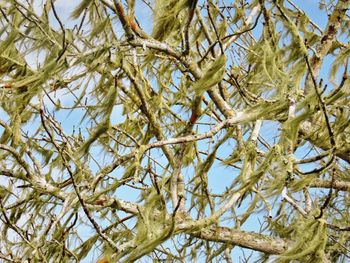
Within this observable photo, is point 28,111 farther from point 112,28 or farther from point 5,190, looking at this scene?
point 112,28

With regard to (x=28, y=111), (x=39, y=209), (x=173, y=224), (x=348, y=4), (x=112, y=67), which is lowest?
(x=173, y=224)

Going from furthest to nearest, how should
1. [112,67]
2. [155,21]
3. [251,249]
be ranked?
[251,249], [112,67], [155,21]

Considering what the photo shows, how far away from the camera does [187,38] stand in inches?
79.3

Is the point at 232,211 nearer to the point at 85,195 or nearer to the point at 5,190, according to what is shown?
the point at 85,195

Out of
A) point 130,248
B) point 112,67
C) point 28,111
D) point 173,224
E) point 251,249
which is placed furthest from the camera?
point 28,111

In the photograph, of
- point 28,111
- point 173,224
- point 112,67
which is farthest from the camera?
point 28,111

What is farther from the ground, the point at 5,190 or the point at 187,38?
the point at 187,38

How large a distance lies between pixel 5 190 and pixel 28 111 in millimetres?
303

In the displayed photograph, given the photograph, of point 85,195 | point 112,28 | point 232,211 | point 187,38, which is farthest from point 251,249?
point 112,28

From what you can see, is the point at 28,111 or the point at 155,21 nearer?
the point at 155,21

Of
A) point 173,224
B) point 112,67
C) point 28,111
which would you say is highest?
point 28,111

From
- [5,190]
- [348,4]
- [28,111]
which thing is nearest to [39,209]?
[5,190]

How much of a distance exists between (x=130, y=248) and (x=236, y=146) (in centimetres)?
101

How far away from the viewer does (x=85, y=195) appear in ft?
6.59
